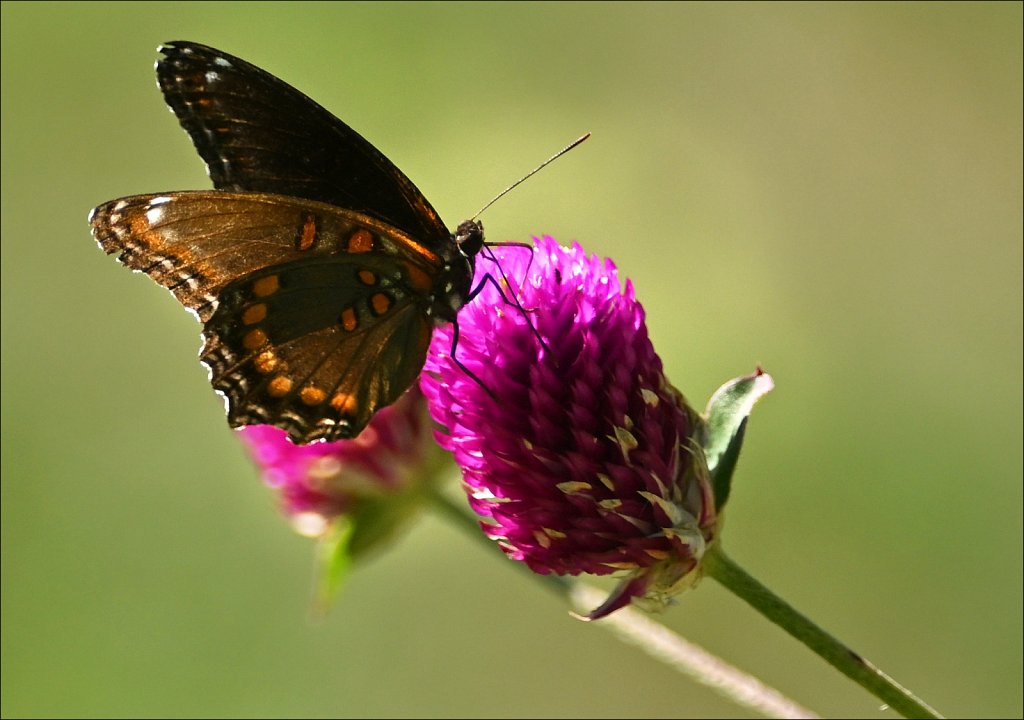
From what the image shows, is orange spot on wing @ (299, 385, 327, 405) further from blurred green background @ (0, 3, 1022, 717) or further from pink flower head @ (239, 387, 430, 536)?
blurred green background @ (0, 3, 1022, 717)

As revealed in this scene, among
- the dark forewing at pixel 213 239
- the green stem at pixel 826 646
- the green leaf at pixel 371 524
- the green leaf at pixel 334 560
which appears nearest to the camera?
the green stem at pixel 826 646

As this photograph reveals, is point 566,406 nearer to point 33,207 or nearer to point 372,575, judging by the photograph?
point 372,575

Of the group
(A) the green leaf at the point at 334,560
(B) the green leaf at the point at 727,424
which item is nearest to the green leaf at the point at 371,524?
(A) the green leaf at the point at 334,560

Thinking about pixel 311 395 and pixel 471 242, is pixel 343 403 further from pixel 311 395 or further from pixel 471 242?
pixel 471 242

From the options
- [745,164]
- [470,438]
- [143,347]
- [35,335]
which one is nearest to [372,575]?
[143,347]

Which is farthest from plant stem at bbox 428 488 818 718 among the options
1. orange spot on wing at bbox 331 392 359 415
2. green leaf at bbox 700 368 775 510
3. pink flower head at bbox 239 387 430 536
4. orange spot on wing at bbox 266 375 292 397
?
pink flower head at bbox 239 387 430 536

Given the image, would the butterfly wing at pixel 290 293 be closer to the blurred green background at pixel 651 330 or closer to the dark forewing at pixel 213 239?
the dark forewing at pixel 213 239

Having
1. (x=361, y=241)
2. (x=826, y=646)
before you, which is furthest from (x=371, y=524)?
(x=826, y=646)
